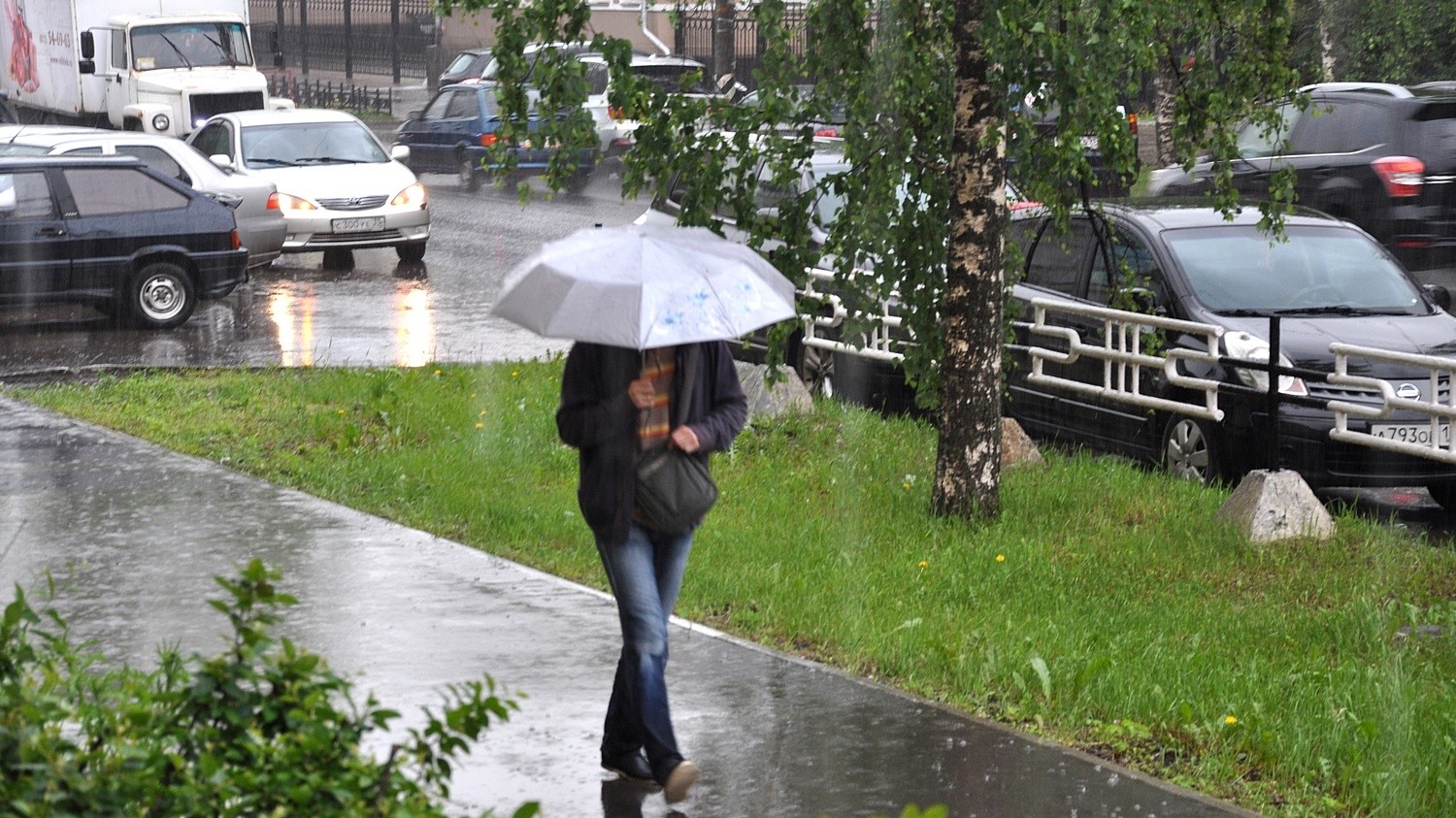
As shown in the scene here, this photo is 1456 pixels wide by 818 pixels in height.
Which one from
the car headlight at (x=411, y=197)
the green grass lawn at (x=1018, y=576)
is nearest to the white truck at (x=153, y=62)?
the car headlight at (x=411, y=197)

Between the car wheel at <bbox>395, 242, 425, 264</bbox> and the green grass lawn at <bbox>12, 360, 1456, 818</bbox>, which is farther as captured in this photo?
the car wheel at <bbox>395, 242, 425, 264</bbox>

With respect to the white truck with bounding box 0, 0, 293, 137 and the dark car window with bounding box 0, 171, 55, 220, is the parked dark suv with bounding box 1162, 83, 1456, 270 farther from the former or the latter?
the white truck with bounding box 0, 0, 293, 137

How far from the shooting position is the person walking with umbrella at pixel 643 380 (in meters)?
4.94

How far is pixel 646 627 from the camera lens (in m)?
5.24

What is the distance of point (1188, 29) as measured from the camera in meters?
9.02

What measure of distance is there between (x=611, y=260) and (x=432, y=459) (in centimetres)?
529

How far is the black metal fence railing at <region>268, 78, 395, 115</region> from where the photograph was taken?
4378cm

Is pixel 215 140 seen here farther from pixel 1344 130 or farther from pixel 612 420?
pixel 612 420

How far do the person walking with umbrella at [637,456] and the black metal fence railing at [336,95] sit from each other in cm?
3880

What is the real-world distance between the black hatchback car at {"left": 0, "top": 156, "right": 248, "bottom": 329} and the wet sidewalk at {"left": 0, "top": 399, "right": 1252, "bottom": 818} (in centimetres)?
613

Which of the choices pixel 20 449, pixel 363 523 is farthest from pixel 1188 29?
pixel 20 449

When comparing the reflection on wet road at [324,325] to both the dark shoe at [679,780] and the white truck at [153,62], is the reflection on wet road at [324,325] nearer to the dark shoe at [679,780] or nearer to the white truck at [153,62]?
the white truck at [153,62]

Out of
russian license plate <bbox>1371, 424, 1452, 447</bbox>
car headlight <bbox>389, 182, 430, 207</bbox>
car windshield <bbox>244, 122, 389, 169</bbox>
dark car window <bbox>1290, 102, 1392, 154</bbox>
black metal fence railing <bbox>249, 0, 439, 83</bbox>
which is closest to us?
russian license plate <bbox>1371, 424, 1452, 447</bbox>

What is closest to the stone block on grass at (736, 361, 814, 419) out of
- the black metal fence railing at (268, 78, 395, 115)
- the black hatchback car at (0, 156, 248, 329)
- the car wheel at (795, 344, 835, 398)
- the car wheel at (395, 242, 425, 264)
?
the car wheel at (795, 344, 835, 398)
